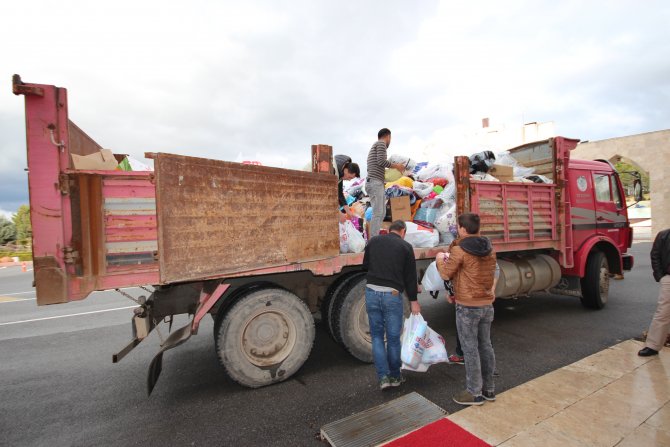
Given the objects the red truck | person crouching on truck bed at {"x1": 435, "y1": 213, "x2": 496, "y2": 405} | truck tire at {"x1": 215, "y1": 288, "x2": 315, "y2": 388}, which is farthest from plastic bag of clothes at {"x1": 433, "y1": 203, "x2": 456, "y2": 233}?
truck tire at {"x1": 215, "y1": 288, "x2": 315, "y2": 388}

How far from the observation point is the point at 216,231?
2.94m

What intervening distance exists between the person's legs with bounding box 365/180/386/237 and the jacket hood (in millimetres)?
1594

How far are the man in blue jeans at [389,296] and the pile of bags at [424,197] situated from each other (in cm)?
68

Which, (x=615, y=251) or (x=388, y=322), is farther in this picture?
(x=615, y=251)

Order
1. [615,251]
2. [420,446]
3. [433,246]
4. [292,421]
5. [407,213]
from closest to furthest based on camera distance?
1. [420,446]
2. [292,421]
3. [433,246]
4. [407,213]
5. [615,251]

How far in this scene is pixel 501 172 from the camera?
523cm

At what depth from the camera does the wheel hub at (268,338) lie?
3291mm

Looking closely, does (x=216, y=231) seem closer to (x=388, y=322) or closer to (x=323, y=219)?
(x=323, y=219)

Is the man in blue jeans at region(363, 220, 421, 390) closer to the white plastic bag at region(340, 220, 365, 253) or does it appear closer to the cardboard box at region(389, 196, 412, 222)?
the white plastic bag at region(340, 220, 365, 253)

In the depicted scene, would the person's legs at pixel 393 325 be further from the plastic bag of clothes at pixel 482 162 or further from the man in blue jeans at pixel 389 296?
the plastic bag of clothes at pixel 482 162

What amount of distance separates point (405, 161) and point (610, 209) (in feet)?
12.8

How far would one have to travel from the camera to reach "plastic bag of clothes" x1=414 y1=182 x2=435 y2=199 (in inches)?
191

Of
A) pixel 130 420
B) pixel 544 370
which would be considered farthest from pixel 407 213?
pixel 130 420

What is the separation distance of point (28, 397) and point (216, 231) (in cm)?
271
